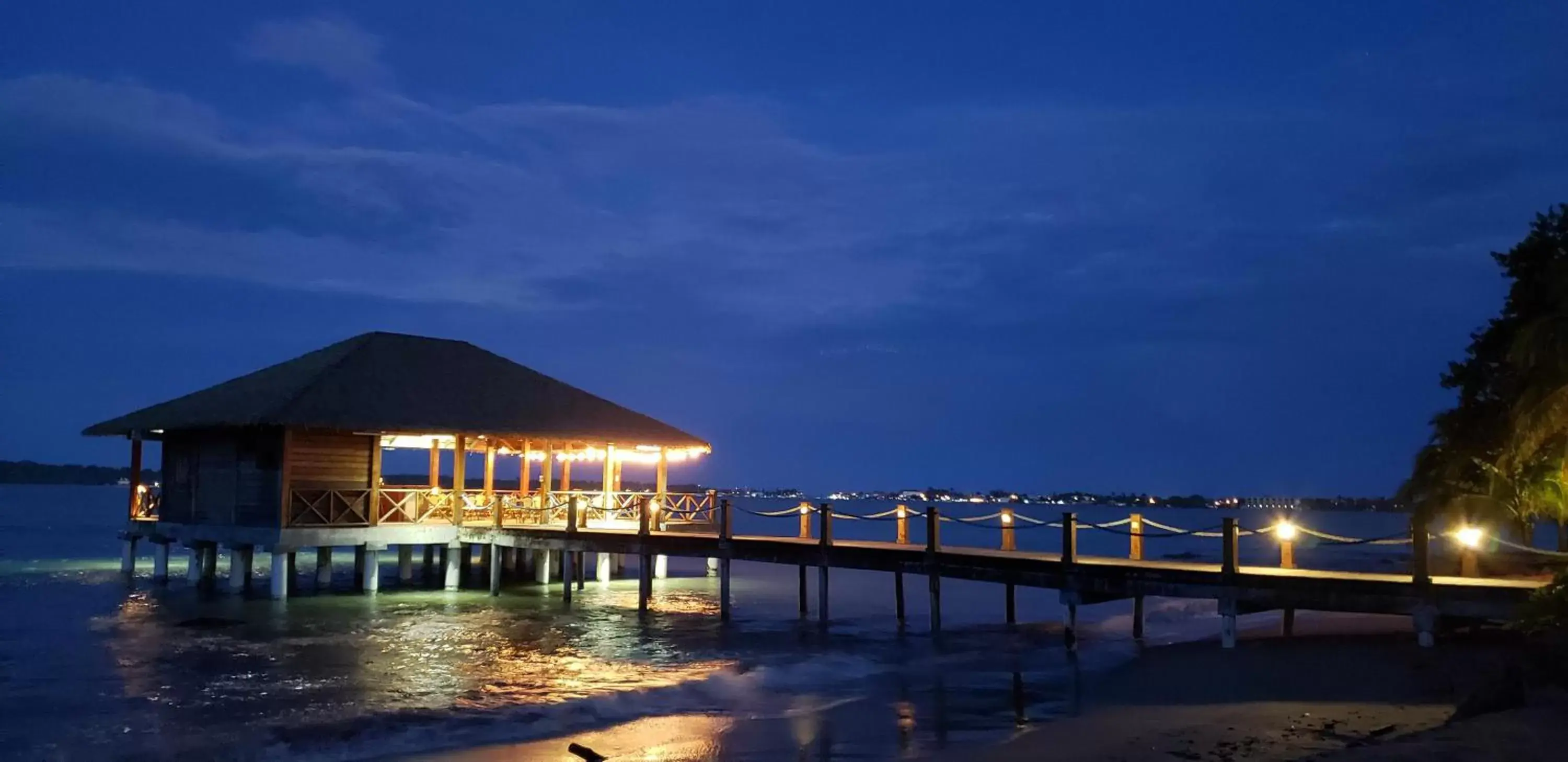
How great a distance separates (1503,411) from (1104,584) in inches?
279

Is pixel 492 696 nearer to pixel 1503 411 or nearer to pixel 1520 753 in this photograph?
pixel 1520 753

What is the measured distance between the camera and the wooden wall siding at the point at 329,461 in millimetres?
Result: 25438

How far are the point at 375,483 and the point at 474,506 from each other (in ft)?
9.55

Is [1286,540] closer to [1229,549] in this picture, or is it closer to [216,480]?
[1229,549]

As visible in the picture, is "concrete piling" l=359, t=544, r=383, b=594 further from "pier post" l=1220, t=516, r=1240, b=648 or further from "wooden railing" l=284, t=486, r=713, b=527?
"pier post" l=1220, t=516, r=1240, b=648

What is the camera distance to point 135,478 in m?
30.8

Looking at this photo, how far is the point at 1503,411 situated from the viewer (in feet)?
59.4

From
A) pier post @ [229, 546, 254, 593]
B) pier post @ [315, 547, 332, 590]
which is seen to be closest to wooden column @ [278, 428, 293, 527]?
pier post @ [229, 546, 254, 593]

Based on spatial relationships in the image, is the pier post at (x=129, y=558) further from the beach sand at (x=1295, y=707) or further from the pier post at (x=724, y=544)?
the beach sand at (x=1295, y=707)

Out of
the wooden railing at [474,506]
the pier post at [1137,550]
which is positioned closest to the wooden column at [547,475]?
the wooden railing at [474,506]

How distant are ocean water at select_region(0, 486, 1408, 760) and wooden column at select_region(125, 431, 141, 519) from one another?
7.27ft

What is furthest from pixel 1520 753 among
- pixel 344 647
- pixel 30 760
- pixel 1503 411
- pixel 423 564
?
pixel 423 564

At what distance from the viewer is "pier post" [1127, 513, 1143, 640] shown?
18.3 metres

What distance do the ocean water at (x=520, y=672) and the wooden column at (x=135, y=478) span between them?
7.27 ft
